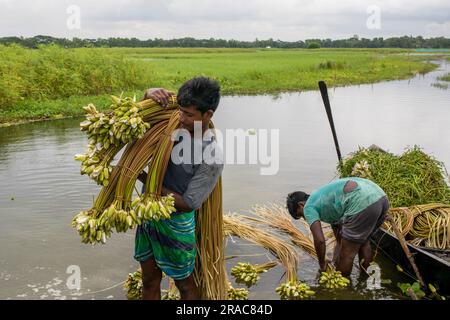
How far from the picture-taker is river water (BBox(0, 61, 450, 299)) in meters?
4.93

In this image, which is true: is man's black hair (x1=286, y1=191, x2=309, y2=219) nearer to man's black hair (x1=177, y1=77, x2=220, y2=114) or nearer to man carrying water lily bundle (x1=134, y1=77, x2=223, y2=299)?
man carrying water lily bundle (x1=134, y1=77, x2=223, y2=299)

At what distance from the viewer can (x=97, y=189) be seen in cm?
Answer: 807

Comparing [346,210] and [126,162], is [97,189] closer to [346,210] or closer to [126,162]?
[346,210]

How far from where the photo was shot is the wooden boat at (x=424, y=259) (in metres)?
4.24

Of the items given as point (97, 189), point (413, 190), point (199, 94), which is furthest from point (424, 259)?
point (97, 189)

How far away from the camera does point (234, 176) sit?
29.2 ft

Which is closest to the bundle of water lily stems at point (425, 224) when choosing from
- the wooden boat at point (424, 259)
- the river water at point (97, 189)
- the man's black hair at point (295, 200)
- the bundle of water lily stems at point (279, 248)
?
the wooden boat at point (424, 259)

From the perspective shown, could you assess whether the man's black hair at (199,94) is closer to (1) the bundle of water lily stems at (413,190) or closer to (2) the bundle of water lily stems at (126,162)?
(2) the bundle of water lily stems at (126,162)

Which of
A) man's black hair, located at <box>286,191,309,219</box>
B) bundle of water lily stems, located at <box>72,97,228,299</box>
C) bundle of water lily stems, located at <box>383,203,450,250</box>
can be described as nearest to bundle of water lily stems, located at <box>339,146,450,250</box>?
bundle of water lily stems, located at <box>383,203,450,250</box>

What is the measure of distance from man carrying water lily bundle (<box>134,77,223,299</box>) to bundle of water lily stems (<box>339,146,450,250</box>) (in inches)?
112

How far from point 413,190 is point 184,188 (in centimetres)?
360
